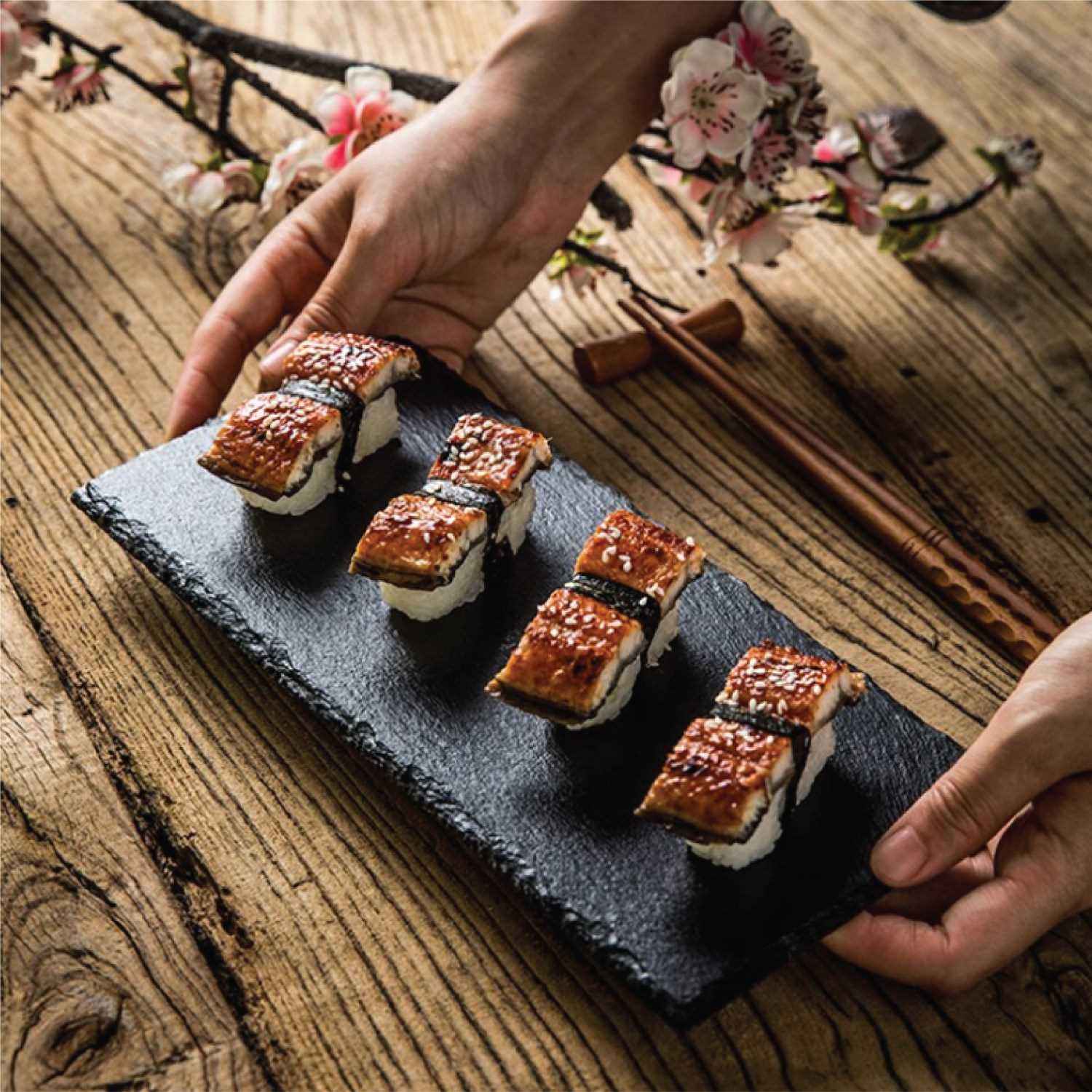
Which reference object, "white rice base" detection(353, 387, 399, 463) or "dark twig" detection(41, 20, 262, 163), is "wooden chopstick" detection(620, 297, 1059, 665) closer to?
"white rice base" detection(353, 387, 399, 463)

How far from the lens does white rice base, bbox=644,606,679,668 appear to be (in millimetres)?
2113

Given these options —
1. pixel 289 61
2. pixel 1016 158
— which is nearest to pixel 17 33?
pixel 289 61

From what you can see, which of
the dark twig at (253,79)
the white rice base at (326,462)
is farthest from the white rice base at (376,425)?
the dark twig at (253,79)

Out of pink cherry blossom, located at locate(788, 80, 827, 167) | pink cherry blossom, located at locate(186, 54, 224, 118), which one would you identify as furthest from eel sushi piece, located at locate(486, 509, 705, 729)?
pink cherry blossom, located at locate(186, 54, 224, 118)

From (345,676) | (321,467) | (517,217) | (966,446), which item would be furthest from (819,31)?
(345,676)

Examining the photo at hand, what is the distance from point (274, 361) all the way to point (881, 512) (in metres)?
1.09

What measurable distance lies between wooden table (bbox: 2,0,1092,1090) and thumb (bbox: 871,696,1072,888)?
20cm

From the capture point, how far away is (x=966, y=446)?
280 centimetres

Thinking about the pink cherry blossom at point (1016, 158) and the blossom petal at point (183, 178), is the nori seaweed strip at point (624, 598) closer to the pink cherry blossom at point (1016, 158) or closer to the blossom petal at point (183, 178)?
the blossom petal at point (183, 178)

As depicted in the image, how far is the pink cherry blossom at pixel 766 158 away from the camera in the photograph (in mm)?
2947

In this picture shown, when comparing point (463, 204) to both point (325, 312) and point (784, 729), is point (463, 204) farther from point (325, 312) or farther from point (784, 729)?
point (784, 729)

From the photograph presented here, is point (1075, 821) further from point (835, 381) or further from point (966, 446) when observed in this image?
point (835, 381)

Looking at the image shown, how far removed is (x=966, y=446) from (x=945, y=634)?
54cm

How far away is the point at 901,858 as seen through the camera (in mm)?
1825
